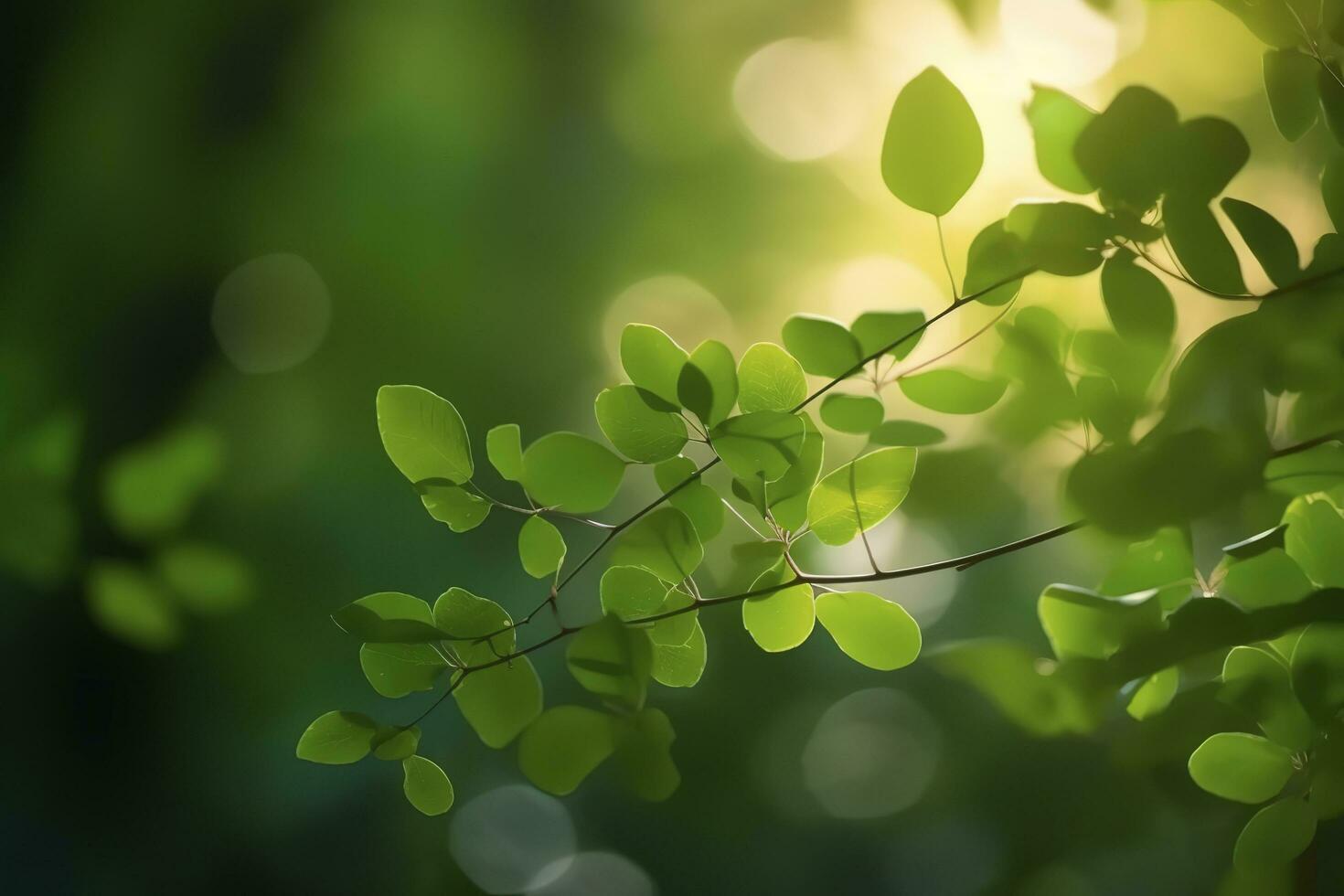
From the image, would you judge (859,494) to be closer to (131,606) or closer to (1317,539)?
(1317,539)

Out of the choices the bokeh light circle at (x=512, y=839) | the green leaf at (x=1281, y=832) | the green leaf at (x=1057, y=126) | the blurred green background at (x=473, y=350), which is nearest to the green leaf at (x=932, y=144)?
the green leaf at (x=1057, y=126)

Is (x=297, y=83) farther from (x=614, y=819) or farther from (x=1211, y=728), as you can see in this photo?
(x=1211, y=728)

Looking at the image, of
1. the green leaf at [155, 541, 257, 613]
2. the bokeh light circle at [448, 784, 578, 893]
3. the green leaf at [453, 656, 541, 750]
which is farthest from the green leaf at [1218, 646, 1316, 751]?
the green leaf at [155, 541, 257, 613]

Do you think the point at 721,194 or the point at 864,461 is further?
the point at 721,194

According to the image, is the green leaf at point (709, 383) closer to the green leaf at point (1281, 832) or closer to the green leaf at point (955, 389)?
the green leaf at point (955, 389)

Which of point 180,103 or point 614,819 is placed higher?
point 180,103

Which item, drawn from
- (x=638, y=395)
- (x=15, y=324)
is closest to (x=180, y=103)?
(x=15, y=324)

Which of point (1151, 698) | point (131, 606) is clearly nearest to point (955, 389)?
point (1151, 698)

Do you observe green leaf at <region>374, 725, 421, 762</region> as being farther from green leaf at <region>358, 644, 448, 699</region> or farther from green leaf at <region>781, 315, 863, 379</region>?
green leaf at <region>781, 315, 863, 379</region>
